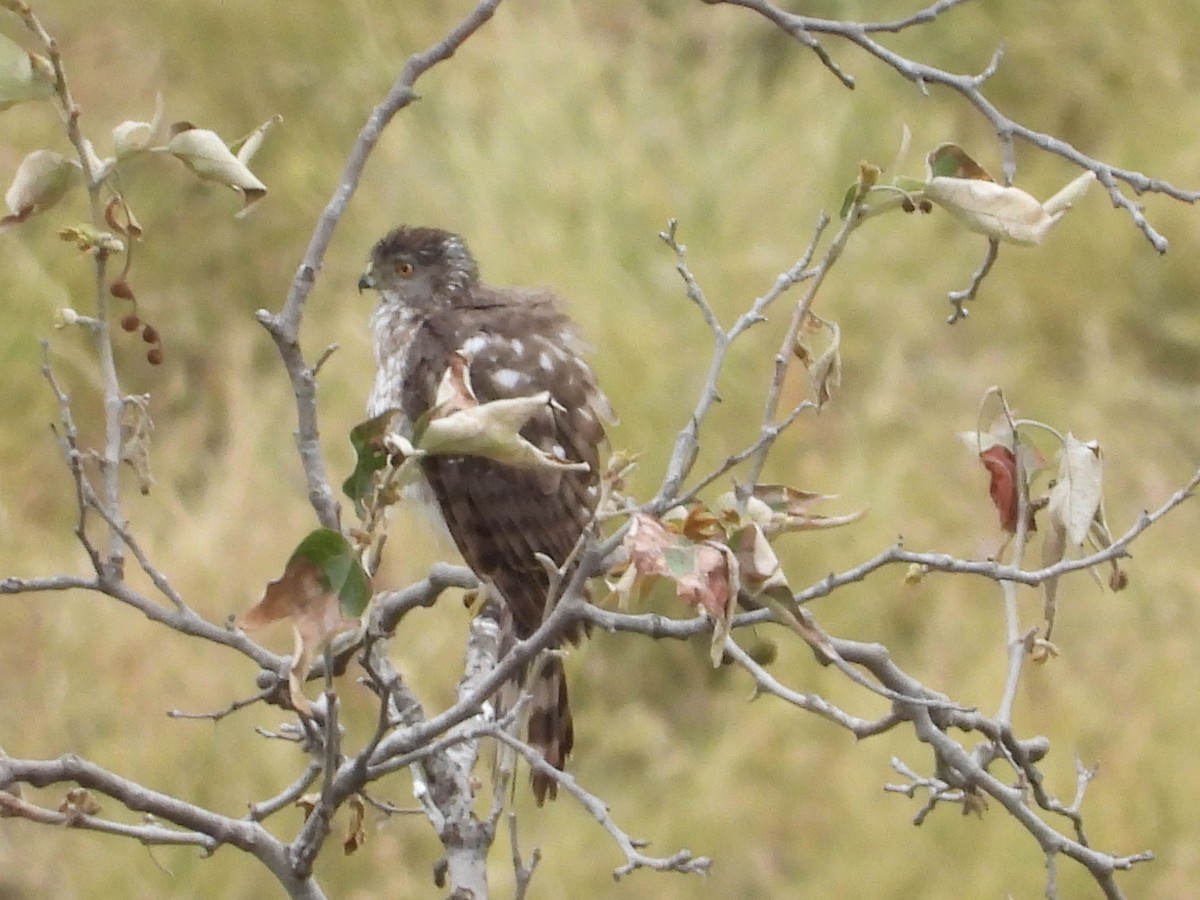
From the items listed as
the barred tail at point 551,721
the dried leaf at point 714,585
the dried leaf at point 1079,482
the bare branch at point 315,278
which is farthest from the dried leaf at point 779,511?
the barred tail at point 551,721

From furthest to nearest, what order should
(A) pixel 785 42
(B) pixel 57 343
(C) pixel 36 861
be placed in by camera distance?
(A) pixel 785 42 < (B) pixel 57 343 < (C) pixel 36 861

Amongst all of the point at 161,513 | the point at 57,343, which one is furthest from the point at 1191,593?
the point at 57,343

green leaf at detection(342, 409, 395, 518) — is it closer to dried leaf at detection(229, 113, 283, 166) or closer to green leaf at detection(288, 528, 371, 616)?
green leaf at detection(288, 528, 371, 616)

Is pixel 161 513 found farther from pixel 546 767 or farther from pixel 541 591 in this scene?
pixel 546 767

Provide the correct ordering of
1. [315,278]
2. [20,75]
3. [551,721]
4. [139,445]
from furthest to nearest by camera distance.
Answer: [551,721] < [139,445] < [315,278] < [20,75]

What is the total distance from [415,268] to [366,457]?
1.93 meters

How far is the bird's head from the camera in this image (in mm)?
3080

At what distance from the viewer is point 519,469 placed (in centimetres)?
257

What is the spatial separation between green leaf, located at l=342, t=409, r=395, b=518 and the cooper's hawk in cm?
114

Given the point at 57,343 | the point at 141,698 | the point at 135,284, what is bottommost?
the point at 141,698

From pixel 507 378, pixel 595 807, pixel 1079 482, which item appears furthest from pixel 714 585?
pixel 507 378

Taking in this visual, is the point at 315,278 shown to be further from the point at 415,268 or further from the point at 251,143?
the point at 415,268

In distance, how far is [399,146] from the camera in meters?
5.71

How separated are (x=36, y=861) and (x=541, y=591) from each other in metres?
2.08
